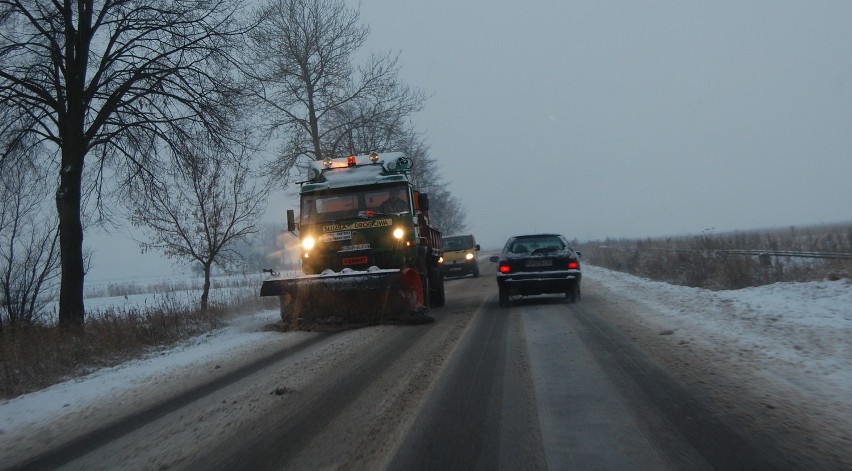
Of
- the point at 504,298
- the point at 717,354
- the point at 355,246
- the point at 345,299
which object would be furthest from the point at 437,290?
the point at 717,354

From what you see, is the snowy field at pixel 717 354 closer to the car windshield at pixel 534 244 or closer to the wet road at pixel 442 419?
the wet road at pixel 442 419

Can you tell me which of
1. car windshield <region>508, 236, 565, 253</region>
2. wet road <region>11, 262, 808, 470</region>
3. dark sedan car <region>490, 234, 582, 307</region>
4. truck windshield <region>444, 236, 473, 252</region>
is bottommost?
wet road <region>11, 262, 808, 470</region>

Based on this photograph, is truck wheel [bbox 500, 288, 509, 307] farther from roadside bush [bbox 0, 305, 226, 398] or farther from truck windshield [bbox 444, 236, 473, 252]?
truck windshield [bbox 444, 236, 473, 252]

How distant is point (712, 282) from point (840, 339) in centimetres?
1303

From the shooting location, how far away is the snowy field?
6441mm

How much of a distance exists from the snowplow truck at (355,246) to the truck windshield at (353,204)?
21mm

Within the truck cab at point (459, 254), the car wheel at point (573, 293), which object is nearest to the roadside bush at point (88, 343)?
the car wheel at point (573, 293)

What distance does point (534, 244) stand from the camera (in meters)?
16.7

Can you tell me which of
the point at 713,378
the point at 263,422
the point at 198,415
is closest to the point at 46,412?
the point at 198,415

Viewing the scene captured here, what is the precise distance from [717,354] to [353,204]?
7912 millimetres

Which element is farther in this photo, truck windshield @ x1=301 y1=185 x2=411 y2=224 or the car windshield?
the car windshield

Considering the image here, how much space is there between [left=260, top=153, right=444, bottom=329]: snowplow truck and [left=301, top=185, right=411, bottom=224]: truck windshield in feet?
0.07

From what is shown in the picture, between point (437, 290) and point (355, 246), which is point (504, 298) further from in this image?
point (355, 246)

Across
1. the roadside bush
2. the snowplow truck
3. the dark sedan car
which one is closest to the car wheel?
the dark sedan car
